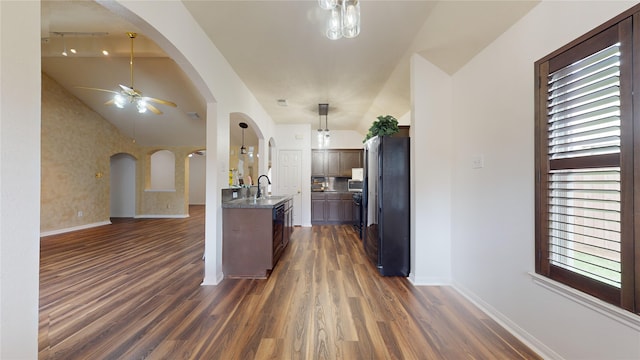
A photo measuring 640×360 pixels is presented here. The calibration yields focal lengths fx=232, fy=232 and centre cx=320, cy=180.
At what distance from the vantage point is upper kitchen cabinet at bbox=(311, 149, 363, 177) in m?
7.17

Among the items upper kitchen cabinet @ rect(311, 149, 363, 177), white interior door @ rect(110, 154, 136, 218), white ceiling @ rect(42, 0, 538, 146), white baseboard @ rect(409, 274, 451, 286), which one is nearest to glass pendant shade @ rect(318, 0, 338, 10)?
white ceiling @ rect(42, 0, 538, 146)

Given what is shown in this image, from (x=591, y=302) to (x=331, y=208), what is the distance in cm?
551

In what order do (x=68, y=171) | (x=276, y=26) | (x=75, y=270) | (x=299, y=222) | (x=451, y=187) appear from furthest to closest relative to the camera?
1. (x=299, y=222)
2. (x=68, y=171)
3. (x=75, y=270)
4. (x=451, y=187)
5. (x=276, y=26)

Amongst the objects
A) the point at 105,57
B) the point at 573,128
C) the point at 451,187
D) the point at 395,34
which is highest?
the point at 105,57

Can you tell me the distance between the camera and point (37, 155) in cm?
99

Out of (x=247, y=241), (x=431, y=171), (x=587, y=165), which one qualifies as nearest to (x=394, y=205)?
(x=431, y=171)

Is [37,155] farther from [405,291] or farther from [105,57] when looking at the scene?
[105,57]

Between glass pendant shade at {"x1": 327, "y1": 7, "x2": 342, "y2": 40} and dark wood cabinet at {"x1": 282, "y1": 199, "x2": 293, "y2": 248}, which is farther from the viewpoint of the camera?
dark wood cabinet at {"x1": 282, "y1": 199, "x2": 293, "y2": 248}

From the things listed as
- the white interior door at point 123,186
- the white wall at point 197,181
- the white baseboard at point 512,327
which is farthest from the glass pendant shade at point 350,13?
the white wall at point 197,181

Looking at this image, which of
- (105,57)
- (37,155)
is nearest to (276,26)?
(37,155)

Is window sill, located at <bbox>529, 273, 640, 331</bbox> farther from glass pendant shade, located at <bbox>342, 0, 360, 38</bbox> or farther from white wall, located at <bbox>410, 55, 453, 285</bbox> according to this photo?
glass pendant shade, located at <bbox>342, 0, 360, 38</bbox>

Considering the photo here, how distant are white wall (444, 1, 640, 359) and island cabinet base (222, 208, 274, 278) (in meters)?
2.32

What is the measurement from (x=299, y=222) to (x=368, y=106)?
353 cm

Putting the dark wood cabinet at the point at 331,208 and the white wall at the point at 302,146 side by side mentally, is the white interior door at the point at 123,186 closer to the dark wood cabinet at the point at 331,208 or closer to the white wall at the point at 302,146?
the white wall at the point at 302,146
